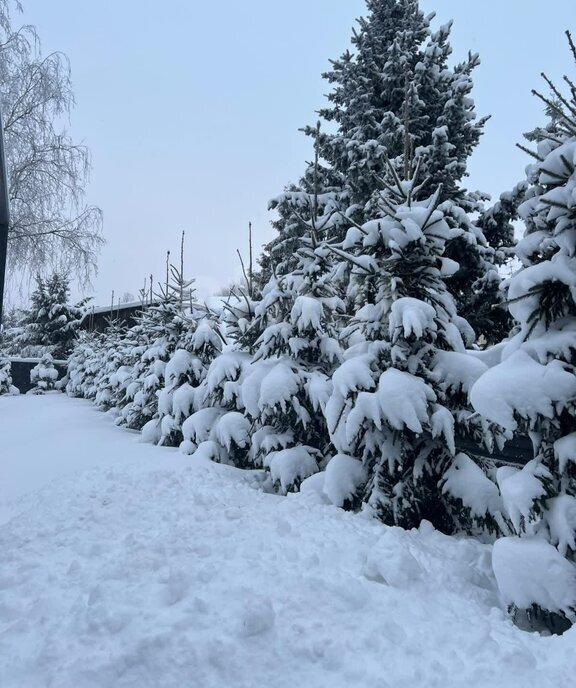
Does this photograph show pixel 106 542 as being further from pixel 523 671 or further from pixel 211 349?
pixel 211 349

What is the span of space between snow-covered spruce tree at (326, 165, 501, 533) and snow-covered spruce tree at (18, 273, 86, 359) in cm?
2356

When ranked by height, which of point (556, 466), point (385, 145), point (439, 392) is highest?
point (385, 145)

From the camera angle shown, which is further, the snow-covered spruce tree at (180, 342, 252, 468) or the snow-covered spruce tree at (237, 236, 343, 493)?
the snow-covered spruce tree at (180, 342, 252, 468)

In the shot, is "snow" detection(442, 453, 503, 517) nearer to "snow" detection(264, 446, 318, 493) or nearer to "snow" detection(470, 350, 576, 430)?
"snow" detection(470, 350, 576, 430)

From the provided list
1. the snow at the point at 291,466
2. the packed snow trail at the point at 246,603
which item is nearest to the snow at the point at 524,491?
the packed snow trail at the point at 246,603

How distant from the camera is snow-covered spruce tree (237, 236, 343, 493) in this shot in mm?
5195

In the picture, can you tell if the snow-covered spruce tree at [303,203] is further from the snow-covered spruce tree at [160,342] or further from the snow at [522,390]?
the snow at [522,390]

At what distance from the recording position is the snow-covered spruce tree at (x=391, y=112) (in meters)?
11.6

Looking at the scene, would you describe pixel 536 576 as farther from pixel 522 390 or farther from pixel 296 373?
pixel 296 373

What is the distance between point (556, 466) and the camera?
2.76m

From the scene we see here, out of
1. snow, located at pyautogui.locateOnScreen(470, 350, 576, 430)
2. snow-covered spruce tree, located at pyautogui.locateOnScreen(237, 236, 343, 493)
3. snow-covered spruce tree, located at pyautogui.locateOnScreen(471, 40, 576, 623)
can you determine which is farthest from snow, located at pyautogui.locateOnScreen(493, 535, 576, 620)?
snow-covered spruce tree, located at pyautogui.locateOnScreen(237, 236, 343, 493)

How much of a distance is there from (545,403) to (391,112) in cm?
1132

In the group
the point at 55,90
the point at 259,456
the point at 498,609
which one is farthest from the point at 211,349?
the point at 55,90

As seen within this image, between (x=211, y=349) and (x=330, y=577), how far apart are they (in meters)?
5.68
